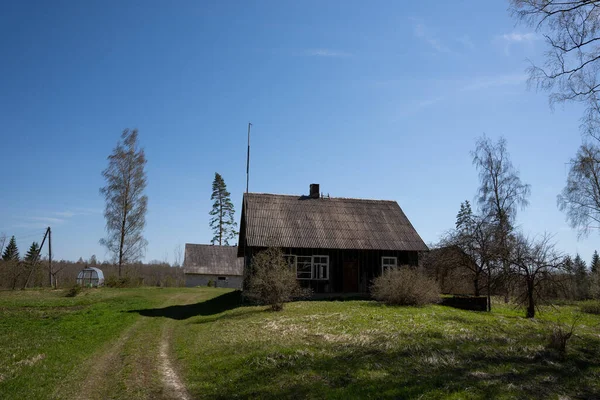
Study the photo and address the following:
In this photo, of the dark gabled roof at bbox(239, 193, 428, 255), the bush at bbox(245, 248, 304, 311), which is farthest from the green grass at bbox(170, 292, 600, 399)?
the dark gabled roof at bbox(239, 193, 428, 255)

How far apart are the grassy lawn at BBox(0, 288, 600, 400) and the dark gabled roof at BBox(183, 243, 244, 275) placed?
28618mm

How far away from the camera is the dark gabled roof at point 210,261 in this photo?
4753 cm

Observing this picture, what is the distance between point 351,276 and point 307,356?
16321mm

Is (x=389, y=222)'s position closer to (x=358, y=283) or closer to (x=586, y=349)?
(x=358, y=283)

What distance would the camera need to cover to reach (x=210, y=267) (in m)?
48.2

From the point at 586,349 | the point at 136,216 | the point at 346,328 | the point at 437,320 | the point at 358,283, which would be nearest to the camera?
the point at 586,349

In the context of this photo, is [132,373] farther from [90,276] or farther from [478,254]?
[90,276]

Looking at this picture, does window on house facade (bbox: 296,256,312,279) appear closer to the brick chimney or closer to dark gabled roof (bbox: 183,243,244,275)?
the brick chimney

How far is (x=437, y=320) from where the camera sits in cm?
1619

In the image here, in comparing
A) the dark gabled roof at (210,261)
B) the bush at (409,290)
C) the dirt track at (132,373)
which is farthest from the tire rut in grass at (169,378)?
the dark gabled roof at (210,261)

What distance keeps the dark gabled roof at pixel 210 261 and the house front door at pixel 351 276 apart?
913 inches

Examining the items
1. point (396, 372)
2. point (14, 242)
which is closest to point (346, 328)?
point (396, 372)

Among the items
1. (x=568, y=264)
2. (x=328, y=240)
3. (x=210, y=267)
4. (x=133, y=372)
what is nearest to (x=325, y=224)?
(x=328, y=240)

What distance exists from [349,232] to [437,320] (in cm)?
1161
